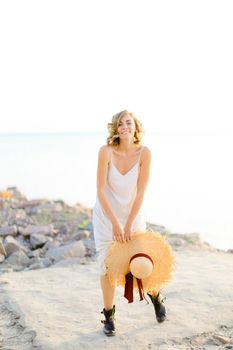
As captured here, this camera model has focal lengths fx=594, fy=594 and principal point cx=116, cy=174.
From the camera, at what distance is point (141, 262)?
4.52 metres

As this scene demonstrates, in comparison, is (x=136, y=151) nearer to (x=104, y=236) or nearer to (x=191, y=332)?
(x=104, y=236)

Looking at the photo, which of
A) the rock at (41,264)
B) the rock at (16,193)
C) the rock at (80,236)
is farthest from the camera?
the rock at (16,193)

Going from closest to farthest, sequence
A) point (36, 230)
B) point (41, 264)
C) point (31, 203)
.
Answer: point (41, 264)
point (36, 230)
point (31, 203)

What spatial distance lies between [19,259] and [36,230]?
122 centimetres

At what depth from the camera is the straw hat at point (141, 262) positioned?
4.55 meters

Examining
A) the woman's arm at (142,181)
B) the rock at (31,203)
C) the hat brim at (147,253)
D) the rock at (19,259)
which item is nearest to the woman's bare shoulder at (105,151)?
the woman's arm at (142,181)

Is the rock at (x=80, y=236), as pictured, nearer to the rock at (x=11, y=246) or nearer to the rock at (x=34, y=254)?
the rock at (x=34, y=254)

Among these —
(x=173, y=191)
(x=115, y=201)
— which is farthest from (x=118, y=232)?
(x=173, y=191)

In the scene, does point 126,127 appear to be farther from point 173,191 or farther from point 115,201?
point 173,191

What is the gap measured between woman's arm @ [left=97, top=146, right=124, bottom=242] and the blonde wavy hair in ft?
0.40

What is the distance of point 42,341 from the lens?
464cm

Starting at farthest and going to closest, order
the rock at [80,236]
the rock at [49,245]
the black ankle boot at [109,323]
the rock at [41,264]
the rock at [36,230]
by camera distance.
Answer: the rock at [36,230]
the rock at [80,236]
the rock at [49,245]
the rock at [41,264]
the black ankle boot at [109,323]

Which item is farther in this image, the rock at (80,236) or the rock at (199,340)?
the rock at (80,236)

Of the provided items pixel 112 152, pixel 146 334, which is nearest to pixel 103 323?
pixel 146 334
